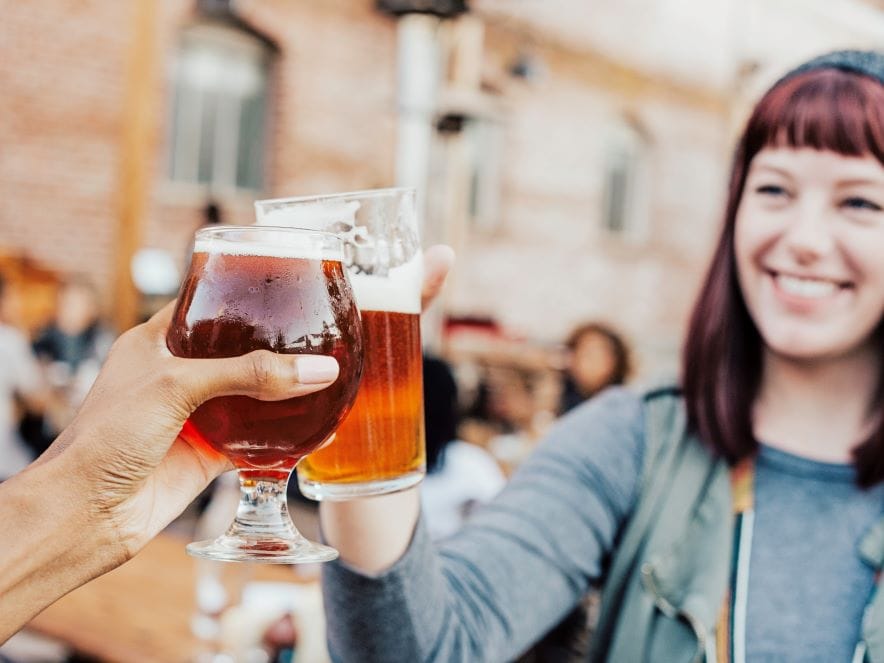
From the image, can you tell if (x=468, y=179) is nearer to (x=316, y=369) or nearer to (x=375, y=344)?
(x=375, y=344)

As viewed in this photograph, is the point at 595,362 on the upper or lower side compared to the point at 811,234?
lower

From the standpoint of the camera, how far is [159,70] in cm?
765

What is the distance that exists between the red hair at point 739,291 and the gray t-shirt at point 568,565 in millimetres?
81

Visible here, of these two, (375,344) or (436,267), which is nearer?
(375,344)

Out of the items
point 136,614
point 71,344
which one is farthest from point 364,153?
point 136,614

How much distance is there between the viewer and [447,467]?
2912 millimetres

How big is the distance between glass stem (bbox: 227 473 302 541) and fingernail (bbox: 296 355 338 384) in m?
0.13

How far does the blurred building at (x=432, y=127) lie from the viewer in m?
7.20

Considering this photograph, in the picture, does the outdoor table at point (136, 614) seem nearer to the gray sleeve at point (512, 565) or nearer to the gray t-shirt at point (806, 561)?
the gray sleeve at point (512, 565)

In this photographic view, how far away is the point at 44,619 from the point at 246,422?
1.92m

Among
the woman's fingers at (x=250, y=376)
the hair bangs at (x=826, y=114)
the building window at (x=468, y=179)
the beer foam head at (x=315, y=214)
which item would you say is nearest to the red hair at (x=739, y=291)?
the hair bangs at (x=826, y=114)

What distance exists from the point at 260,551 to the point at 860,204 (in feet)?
3.19

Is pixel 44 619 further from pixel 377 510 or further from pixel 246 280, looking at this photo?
pixel 246 280

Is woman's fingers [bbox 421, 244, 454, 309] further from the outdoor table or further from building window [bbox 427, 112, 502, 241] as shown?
building window [bbox 427, 112, 502, 241]
